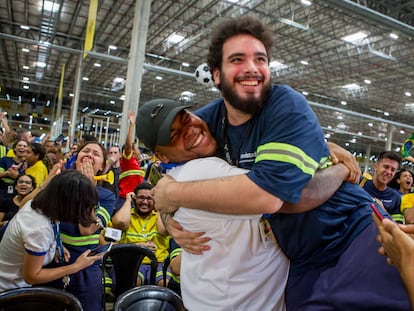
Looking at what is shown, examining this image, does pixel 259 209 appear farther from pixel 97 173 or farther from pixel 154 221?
pixel 154 221

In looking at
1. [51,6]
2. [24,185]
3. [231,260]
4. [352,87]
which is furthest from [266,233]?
[352,87]

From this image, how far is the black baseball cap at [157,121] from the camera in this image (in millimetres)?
1302

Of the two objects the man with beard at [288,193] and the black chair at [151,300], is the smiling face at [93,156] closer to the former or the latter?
the black chair at [151,300]

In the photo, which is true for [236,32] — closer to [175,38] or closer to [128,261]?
[128,261]

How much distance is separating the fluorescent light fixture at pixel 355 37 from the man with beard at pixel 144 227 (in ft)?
37.7

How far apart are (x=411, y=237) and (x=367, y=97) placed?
72.5 feet

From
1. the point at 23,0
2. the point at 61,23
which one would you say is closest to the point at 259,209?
the point at 23,0

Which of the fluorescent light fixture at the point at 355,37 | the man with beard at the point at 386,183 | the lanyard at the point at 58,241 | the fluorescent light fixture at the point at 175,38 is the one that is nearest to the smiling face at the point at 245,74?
the lanyard at the point at 58,241

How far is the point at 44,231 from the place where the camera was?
212 cm

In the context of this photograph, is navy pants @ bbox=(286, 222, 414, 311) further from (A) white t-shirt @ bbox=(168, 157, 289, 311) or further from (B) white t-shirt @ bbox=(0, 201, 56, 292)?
(B) white t-shirt @ bbox=(0, 201, 56, 292)

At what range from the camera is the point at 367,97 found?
20.7 m

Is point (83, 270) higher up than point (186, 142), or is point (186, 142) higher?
point (186, 142)

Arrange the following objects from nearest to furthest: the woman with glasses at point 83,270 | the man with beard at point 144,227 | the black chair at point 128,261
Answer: the woman with glasses at point 83,270 → the black chair at point 128,261 → the man with beard at point 144,227

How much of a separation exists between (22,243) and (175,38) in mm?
14258
